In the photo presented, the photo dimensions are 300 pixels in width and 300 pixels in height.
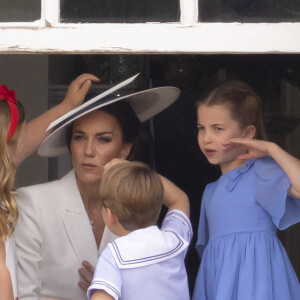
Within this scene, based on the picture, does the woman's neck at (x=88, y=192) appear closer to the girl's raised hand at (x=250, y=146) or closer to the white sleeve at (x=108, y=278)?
the girl's raised hand at (x=250, y=146)

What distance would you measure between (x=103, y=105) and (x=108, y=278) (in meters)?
0.76

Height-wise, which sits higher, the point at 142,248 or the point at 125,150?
the point at 125,150

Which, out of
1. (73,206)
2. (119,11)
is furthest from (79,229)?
(119,11)

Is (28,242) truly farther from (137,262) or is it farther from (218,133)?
(218,133)

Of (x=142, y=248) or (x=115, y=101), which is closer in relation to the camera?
(x=142, y=248)

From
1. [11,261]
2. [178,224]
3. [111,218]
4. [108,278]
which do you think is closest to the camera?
[108,278]

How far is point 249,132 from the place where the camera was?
3373 millimetres

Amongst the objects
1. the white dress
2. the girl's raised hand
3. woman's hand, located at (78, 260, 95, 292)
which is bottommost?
woman's hand, located at (78, 260, 95, 292)

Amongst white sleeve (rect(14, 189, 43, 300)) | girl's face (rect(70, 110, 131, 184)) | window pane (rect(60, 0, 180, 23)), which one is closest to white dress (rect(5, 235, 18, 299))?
white sleeve (rect(14, 189, 43, 300))

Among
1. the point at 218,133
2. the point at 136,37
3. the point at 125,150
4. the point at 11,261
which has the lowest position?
the point at 11,261

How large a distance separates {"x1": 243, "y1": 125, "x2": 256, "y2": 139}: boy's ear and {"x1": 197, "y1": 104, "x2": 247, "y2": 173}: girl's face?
3 cm

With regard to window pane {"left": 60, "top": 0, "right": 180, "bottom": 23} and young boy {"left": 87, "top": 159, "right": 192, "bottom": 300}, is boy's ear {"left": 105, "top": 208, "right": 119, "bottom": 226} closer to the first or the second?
young boy {"left": 87, "top": 159, "right": 192, "bottom": 300}

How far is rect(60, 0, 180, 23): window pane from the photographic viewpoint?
3.04m

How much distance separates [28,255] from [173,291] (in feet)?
2.06
